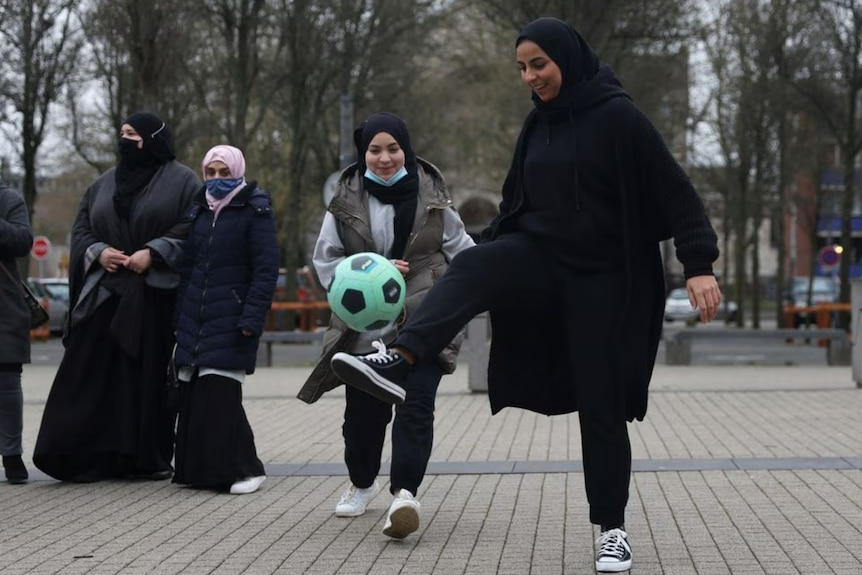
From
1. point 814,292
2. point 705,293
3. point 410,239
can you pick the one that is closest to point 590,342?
point 705,293

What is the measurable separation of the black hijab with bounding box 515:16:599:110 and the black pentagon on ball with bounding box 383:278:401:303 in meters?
0.94

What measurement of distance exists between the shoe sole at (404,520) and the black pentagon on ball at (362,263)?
3.15ft

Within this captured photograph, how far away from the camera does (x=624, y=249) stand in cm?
568

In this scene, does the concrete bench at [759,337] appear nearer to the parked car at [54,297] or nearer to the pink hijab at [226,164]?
the pink hijab at [226,164]

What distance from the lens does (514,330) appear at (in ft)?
19.4

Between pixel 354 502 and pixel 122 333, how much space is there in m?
1.97

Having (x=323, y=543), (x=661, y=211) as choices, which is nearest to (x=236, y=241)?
(x=323, y=543)

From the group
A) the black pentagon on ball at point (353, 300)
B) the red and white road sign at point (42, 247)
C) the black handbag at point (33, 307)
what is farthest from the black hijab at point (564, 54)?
the red and white road sign at point (42, 247)

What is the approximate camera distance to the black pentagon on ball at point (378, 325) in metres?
6.32

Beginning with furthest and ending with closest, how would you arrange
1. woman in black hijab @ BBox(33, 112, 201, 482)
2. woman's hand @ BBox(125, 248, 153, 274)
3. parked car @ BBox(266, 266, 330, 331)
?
parked car @ BBox(266, 266, 330, 331), woman in black hijab @ BBox(33, 112, 201, 482), woman's hand @ BBox(125, 248, 153, 274)

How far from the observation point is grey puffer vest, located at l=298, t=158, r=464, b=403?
6855 millimetres

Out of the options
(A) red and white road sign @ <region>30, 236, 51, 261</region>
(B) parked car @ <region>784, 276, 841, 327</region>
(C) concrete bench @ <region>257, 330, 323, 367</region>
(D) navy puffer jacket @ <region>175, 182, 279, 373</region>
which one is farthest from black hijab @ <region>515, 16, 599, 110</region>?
(B) parked car @ <region>784, 276, 841, 327</region>

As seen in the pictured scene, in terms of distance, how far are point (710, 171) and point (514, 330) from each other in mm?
36501

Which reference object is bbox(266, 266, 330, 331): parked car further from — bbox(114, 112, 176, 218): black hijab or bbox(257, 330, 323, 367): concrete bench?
bbox(114, 112, 176, 218): black hijab
